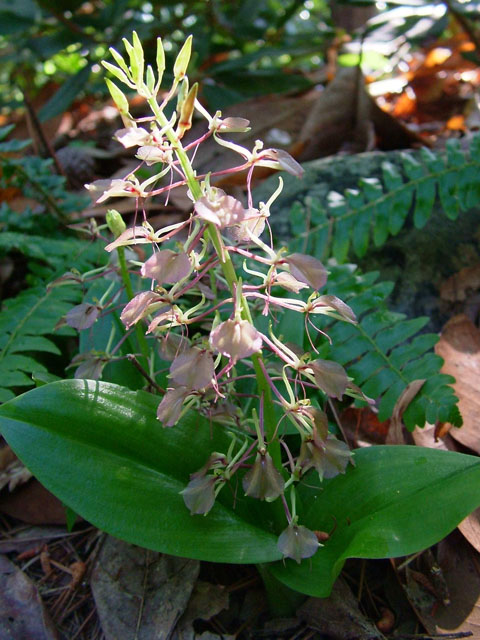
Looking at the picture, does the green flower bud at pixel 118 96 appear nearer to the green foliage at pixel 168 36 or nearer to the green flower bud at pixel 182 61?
the green flower bud at pixel 182 61

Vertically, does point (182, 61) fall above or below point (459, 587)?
above

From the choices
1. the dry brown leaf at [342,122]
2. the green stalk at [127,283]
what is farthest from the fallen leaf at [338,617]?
the dry brown leaf at [342,122]

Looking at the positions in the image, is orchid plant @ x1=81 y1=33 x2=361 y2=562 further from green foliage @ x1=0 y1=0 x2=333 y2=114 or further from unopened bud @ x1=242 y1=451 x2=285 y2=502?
green foliage @ x1=0 y1=0 x2=333 y2=114

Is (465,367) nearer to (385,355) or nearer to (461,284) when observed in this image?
(385,355)

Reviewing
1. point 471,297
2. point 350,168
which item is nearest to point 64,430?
point 471,297

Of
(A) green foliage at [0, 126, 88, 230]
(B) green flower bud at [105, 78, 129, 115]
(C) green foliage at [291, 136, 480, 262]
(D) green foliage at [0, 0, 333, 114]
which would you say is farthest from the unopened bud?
(D) green foliage at [0, 0, 333, 114]

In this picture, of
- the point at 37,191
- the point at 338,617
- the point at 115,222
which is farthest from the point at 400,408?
the point at 37,191
